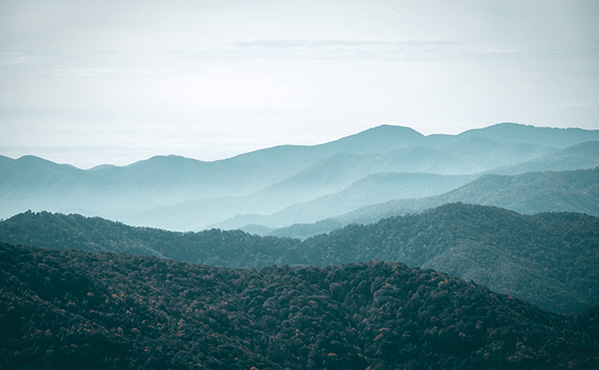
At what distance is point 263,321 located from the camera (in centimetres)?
8550

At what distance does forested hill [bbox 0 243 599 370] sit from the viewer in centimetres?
6538

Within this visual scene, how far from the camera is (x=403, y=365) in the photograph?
253ft

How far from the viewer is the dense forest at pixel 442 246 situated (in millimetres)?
148125

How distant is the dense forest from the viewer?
148 meters

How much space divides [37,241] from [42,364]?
308 ft

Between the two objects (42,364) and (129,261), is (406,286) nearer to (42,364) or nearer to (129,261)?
(129,261)

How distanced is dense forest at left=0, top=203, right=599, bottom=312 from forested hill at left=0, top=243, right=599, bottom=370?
59917mm

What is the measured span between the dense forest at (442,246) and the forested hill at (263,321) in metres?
59.9

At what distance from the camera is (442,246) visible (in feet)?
586

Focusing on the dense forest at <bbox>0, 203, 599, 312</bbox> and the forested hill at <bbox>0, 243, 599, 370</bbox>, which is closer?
the forested hill at <bbox>0, 243, 599, 370</bbox>

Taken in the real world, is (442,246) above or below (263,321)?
below

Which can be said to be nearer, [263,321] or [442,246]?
[263,321]

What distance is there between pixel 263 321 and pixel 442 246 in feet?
342

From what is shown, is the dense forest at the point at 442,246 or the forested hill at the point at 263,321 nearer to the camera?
the forested hill at the point at 263,321
